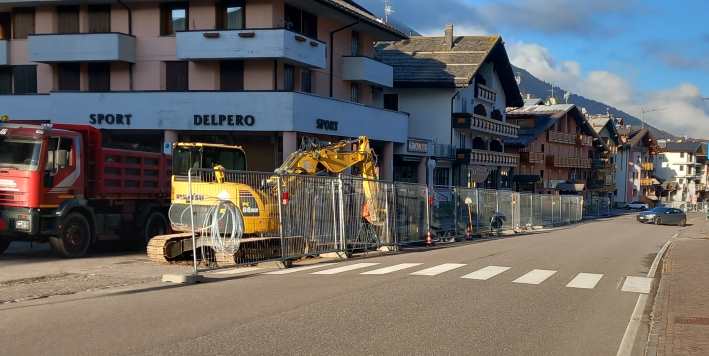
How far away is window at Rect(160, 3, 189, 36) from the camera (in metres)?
34.7

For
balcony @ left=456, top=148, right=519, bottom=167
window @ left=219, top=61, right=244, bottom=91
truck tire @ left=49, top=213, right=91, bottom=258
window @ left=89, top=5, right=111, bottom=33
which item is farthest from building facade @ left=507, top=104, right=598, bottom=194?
truck tire @ left=49, top=213, right=91, bottom=258

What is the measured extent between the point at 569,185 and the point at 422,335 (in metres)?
75.4

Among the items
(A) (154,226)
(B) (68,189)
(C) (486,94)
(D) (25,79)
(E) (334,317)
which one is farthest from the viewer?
(C) (486,94)

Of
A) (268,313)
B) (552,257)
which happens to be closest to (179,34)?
(552,257)

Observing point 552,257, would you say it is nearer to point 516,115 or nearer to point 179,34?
point 179,34

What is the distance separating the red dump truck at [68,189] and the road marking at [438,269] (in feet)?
28.3

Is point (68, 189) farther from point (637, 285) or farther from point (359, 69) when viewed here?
point (359, 69)

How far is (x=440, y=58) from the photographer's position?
5534cm

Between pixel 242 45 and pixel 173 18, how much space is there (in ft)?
A: 15.7

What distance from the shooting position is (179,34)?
33156 mm

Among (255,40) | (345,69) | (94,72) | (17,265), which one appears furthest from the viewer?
(345,69)

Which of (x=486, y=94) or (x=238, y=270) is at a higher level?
(x=486, y=94)

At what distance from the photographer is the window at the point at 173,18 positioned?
34719 millimetres

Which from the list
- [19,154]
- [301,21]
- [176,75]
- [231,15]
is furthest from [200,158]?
[301,21]
